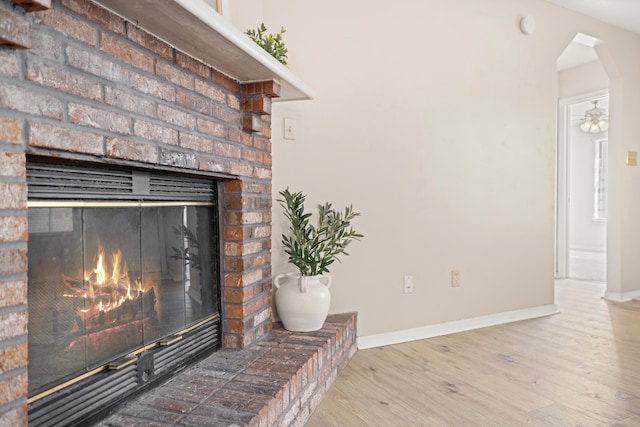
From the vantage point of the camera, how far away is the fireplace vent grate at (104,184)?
1.12 m

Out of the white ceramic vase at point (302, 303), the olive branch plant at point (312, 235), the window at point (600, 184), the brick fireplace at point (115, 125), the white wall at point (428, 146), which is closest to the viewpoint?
the brick fireplace at point (115, 125)

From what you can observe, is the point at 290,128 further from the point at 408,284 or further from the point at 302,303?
the point at 408,284

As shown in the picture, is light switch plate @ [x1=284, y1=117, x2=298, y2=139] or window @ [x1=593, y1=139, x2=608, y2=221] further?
window @ [x1=593, y1=139, x2=608, y2=221]

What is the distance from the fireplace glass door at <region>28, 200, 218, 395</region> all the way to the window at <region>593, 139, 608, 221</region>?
7.37 meters

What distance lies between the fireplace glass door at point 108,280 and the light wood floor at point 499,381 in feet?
2.40

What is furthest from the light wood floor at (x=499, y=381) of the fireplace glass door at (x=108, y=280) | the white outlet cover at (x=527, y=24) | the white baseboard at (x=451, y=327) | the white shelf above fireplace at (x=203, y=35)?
the white outlet cover at (x=527, y=24)

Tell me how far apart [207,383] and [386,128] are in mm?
1784

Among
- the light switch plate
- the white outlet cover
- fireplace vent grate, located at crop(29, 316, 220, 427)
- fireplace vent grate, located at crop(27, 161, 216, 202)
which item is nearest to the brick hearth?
fireplace vent grate, located at crop(29, 316, 220, 427)

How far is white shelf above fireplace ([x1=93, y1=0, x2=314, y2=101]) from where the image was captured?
3.95 ft

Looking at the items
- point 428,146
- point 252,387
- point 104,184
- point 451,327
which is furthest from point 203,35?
point 451,327

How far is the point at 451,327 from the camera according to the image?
2.99 metres

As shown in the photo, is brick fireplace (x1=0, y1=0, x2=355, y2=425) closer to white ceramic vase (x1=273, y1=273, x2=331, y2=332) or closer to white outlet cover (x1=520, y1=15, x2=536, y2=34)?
white ceramic vase (x1=273, y1=273, x2=331, y2=332)

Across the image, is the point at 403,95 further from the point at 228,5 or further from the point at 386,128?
the point at 228,5

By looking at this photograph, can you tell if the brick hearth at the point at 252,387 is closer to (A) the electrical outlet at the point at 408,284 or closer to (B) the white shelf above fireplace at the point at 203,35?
(A) the electrical outlet at the point at 408,284
